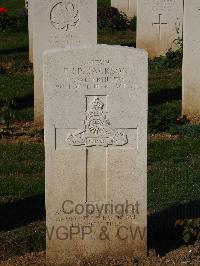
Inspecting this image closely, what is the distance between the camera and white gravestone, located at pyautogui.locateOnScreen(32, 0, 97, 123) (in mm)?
A: 11164

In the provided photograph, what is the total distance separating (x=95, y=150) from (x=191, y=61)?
529 cm

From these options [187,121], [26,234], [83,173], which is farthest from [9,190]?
[187,121]

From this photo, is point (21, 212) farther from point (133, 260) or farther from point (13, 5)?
point (13, 5)

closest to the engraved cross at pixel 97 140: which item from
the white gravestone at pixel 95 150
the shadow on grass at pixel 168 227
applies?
the white gravestone at pixel 95 150

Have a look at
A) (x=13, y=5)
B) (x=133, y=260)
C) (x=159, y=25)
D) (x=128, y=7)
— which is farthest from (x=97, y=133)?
(x=13, y=5)

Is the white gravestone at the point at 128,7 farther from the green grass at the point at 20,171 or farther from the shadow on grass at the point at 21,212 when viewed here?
the shadow on grass at the point at 21,212

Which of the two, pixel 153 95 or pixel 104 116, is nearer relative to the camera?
pixel 104 116

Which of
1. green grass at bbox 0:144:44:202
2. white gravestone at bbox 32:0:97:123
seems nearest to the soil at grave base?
green grass at bbox 0:144:44:202

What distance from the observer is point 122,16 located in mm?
22641

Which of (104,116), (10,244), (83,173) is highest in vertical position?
(104,116)

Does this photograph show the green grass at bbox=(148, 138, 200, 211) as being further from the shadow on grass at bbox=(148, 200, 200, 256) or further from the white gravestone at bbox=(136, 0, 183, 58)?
the white gravestone at bbox=(136, 0, 183, 58)

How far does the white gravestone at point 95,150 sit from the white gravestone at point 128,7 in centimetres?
1680

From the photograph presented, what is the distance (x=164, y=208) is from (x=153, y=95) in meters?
6.09

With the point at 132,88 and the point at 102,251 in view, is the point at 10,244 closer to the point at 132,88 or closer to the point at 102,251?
the point at 102,251
